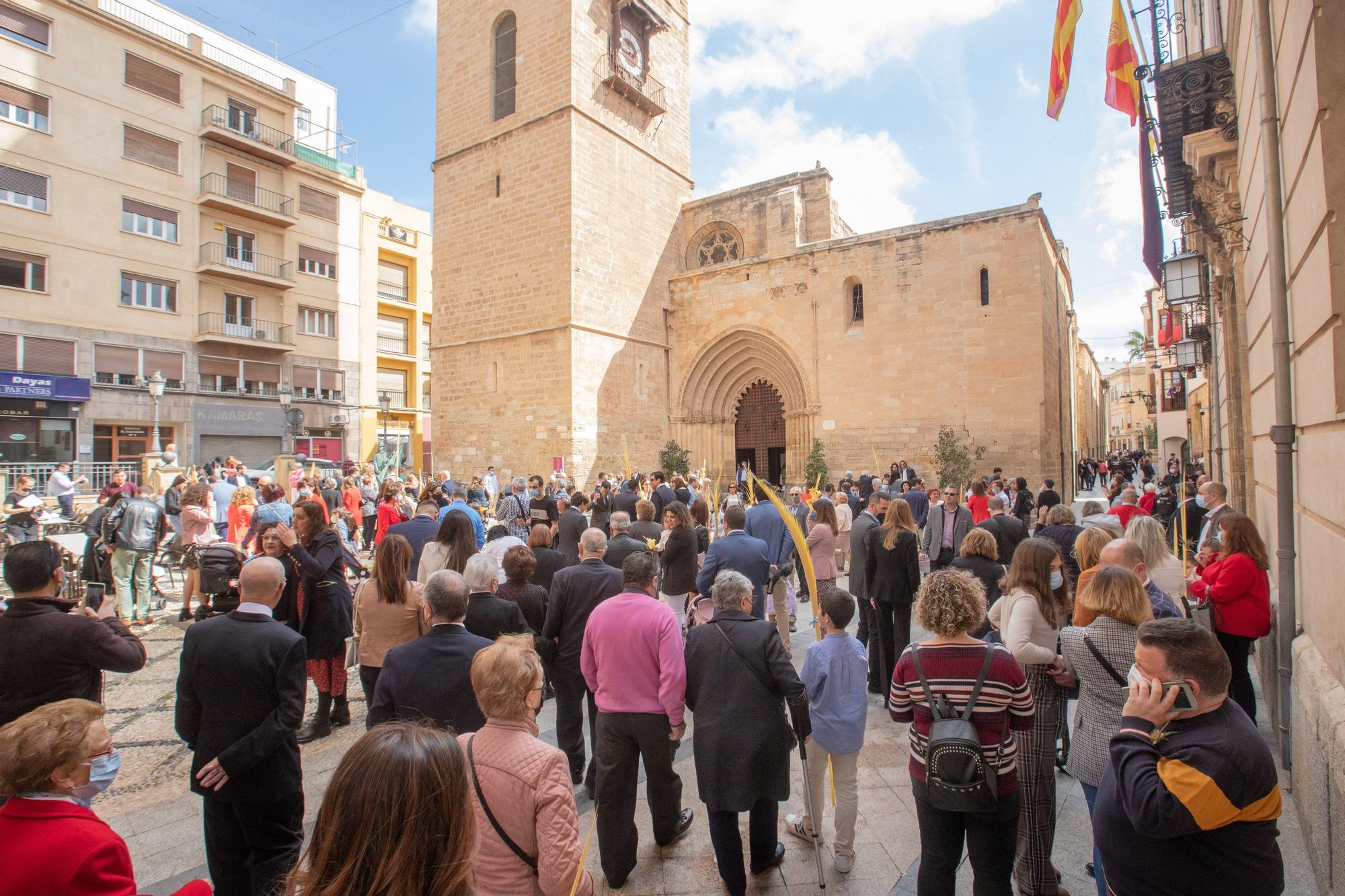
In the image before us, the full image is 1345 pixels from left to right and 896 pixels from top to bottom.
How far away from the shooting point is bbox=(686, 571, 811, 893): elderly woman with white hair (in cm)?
261

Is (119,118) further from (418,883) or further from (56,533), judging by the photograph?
(418,883)

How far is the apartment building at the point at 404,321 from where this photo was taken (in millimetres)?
28062

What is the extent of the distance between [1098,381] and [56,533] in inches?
2093

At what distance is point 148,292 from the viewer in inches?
751

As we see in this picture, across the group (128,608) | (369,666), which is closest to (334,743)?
(369,666)

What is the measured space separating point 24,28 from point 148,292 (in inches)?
259

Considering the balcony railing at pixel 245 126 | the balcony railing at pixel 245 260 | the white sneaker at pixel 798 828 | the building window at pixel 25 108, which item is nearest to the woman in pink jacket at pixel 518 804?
the white sneaker at pixel 798 828

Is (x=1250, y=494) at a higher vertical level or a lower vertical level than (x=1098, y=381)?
lower

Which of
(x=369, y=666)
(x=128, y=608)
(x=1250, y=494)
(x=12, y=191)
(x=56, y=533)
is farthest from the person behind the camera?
(x=12, y=191)

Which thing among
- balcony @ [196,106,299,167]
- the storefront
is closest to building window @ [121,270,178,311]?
the storefront

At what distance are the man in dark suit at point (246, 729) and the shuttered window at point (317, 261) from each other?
24091 mm

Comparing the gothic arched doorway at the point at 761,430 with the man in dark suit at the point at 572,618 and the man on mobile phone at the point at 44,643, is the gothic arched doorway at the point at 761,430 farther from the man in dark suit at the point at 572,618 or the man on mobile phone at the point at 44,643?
the man on mobile phone at the point at 44,643

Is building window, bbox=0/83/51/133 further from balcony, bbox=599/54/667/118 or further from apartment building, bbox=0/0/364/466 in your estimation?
balcony, bbox=599/54/667/118

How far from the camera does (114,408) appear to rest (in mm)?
18109
